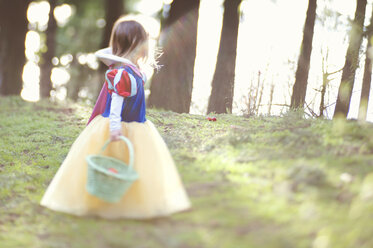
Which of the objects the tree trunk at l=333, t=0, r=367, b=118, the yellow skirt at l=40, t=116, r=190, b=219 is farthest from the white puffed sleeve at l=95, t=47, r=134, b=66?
the tree trunk at l=333, t=0, r=367, b=118

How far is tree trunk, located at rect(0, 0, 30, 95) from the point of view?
14203 mm

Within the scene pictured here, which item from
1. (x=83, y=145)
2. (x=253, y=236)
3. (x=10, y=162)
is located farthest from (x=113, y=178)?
(x=10, y=162)

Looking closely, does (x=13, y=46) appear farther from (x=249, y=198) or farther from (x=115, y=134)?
(x=249, y=198)

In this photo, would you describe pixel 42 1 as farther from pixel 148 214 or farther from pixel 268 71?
pixel 148 214

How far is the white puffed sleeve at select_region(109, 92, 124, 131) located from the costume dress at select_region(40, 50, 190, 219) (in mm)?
11

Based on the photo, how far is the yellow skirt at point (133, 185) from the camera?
11.8 feet

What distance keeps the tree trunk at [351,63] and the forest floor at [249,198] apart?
6.19ft

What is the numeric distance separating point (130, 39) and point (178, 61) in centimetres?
452

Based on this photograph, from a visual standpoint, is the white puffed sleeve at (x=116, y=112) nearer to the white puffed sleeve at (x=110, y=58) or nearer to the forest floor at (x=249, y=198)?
the white puffed sleeve at (x=110, y=58)

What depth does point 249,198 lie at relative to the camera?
11.2 feet

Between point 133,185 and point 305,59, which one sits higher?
point 305,59

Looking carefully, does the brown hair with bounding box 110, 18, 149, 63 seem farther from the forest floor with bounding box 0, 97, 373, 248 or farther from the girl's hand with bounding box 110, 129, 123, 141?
the forest floor with bounding box 0, 97, 373, 248

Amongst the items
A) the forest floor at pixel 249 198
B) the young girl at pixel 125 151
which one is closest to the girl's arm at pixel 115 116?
the young girl at pixel 125 151

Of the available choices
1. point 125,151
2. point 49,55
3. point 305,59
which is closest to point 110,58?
point 125,151
